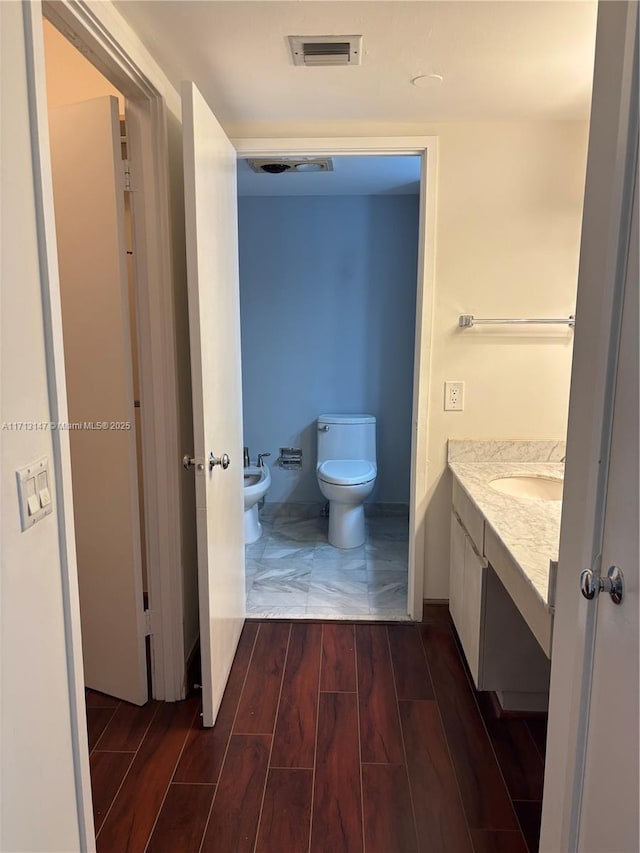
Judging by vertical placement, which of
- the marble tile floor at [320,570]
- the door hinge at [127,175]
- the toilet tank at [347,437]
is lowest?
the marble tile floor at [320,570]

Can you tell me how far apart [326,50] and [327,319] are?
2195mm

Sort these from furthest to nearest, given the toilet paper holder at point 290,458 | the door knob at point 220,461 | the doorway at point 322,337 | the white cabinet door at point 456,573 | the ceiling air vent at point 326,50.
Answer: the toilet paper holder at point 290,458 → the doorway at point 322,337 → the white cabinet door at point 456,573 → the door knob at point 220,461 → the ceiling air vent at point 326,50

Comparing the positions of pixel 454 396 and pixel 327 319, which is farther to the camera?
pixel 327 319

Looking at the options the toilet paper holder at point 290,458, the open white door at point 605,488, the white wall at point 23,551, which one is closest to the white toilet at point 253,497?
the toilet paper holder at point 290,458

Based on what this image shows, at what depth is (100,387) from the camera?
1858 millimetres

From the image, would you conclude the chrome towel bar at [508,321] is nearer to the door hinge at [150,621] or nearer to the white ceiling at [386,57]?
the white ceiling at [386,57]

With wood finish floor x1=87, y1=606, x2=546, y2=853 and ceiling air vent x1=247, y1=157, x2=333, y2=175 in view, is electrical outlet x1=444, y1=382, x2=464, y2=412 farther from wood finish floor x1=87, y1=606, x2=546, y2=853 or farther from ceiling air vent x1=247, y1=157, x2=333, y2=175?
ceiling air vent x1=247, y1=157, x2=333, y2=175

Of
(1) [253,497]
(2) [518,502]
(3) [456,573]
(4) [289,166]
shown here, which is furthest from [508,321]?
(1) [253,497]

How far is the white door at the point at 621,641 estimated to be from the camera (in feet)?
2.86

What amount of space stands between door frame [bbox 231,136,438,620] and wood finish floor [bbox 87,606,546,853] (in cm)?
52

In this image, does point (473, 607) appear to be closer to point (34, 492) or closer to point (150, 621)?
point (150, 621)

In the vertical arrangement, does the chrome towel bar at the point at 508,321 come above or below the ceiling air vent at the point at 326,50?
below

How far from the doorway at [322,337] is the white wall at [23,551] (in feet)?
7.50

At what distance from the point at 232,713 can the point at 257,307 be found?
2.61m
